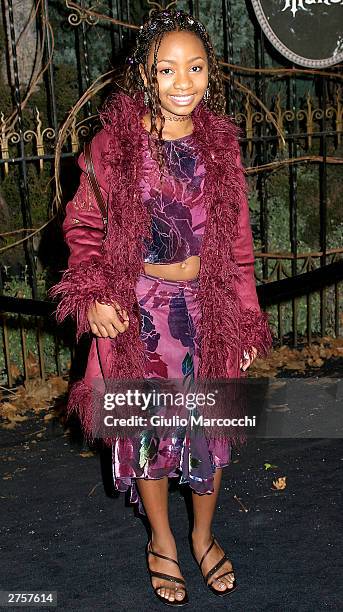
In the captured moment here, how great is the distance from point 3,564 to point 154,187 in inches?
65.8

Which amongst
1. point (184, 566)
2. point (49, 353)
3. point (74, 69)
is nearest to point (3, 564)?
point (184, 566)

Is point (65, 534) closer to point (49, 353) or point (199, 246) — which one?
point (199, 246)

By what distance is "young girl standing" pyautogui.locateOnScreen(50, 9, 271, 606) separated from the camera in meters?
2.79

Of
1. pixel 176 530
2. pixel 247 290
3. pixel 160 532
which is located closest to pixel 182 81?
pixel 247 290

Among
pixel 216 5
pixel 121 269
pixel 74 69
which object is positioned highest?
pixel 216 5

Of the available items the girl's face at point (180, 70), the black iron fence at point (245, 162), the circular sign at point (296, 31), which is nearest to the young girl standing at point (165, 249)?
the girl's face at point (180, 70)

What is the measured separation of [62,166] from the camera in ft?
18.9

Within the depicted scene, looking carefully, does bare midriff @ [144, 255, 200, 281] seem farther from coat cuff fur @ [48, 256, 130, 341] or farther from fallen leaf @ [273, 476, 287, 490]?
fallen leaf @ [273, 476, 287, 490]

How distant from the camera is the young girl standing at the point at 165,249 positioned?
2.79 metres

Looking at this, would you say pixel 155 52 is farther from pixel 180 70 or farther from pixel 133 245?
pixel 133 245

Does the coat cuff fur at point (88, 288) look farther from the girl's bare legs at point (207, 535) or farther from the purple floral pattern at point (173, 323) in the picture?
the girl's bare legs at point (207, 535)

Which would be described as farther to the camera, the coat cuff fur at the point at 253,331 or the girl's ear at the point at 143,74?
the coat cuff fur at the point at 253,331

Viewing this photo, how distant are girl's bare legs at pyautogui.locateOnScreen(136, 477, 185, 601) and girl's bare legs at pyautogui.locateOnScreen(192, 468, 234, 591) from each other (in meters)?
0.10

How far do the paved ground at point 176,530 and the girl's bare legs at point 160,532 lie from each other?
0.23ft
